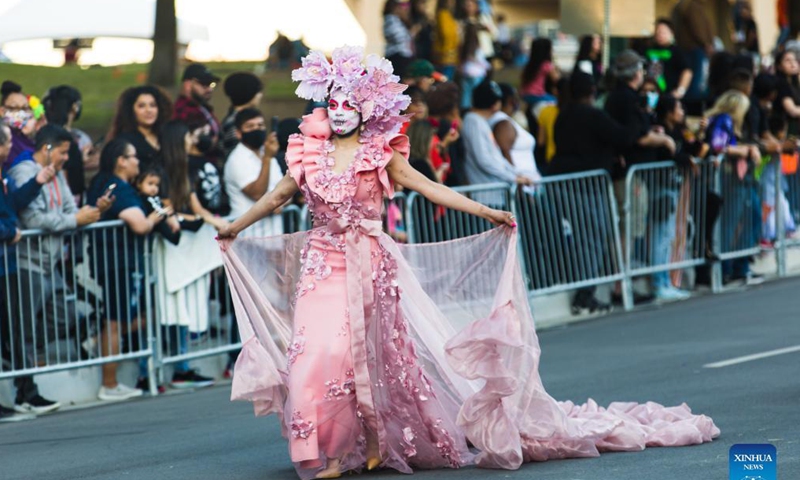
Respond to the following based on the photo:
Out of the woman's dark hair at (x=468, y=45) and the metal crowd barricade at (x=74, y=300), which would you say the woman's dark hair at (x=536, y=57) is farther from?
the metal crowd barricade at (x=74, y=300)

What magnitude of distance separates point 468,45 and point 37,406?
891cm

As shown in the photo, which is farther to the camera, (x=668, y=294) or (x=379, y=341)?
(x=668, y=294)

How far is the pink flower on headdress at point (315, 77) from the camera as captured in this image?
8461 mm

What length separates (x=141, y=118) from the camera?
12.8 meters

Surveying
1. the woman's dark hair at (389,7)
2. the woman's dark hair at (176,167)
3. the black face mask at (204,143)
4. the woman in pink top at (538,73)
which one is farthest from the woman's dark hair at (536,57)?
the woman's dark hair at (176,167)

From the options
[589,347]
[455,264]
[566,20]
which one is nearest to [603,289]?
[589,347]

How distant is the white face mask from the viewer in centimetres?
841

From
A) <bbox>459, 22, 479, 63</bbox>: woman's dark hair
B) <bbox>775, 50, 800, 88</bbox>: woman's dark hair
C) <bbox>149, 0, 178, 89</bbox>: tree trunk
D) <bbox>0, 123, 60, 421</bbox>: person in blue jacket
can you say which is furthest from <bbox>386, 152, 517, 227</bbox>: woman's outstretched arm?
<bbox>775, 50, 800, 88</bbox>: woman's dark hair

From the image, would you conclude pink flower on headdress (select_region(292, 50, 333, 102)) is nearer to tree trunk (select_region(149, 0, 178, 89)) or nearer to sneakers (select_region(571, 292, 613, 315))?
tree trunk (select_region(149, 0, 178, 89))

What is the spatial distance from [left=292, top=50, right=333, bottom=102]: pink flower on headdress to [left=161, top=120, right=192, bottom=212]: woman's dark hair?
13.5ft

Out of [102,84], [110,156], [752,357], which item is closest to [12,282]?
[110,156]

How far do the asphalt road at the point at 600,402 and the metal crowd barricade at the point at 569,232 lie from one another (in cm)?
53

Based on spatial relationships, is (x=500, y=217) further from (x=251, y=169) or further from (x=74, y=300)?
(x=251, y=169)

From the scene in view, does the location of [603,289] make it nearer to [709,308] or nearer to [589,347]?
[709,308]
